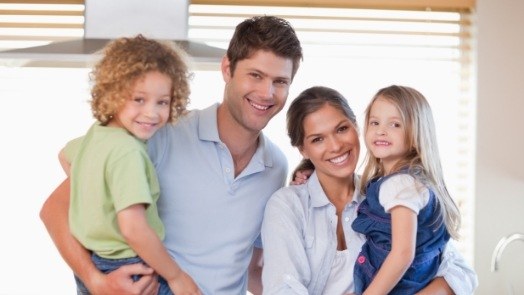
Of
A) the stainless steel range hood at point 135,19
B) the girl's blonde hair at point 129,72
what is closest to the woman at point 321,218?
the girl's blonde hair at point 129,72

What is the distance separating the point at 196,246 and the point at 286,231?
0.23m

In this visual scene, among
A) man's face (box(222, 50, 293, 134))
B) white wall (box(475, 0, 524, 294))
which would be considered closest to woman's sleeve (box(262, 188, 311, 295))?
man's face (box(222, 50, 293, 134))

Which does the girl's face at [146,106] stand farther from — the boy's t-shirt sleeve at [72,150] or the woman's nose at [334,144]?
the woman's nose at [334,144]

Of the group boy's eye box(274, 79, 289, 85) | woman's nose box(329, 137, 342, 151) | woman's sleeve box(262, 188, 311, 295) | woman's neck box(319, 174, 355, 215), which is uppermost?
boy's eye box(274, 79, 289, 85)

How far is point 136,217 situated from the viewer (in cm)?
171

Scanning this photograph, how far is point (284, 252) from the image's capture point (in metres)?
1.86

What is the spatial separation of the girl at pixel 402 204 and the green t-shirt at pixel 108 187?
0.47 m

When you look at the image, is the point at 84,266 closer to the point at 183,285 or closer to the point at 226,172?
the point at 183,285

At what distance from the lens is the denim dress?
187 centimetres

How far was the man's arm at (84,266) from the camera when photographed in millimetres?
1795

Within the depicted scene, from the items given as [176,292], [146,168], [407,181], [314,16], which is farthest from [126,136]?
[314,16]

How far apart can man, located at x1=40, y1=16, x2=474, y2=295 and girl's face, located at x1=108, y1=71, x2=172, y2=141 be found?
197 mm

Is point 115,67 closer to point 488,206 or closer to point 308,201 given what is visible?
point 308,201

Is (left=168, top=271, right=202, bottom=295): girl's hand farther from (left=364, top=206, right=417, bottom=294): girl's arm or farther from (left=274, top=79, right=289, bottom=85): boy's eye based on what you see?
(left=274, top=79, right=289, bottom=85): boy's eye
